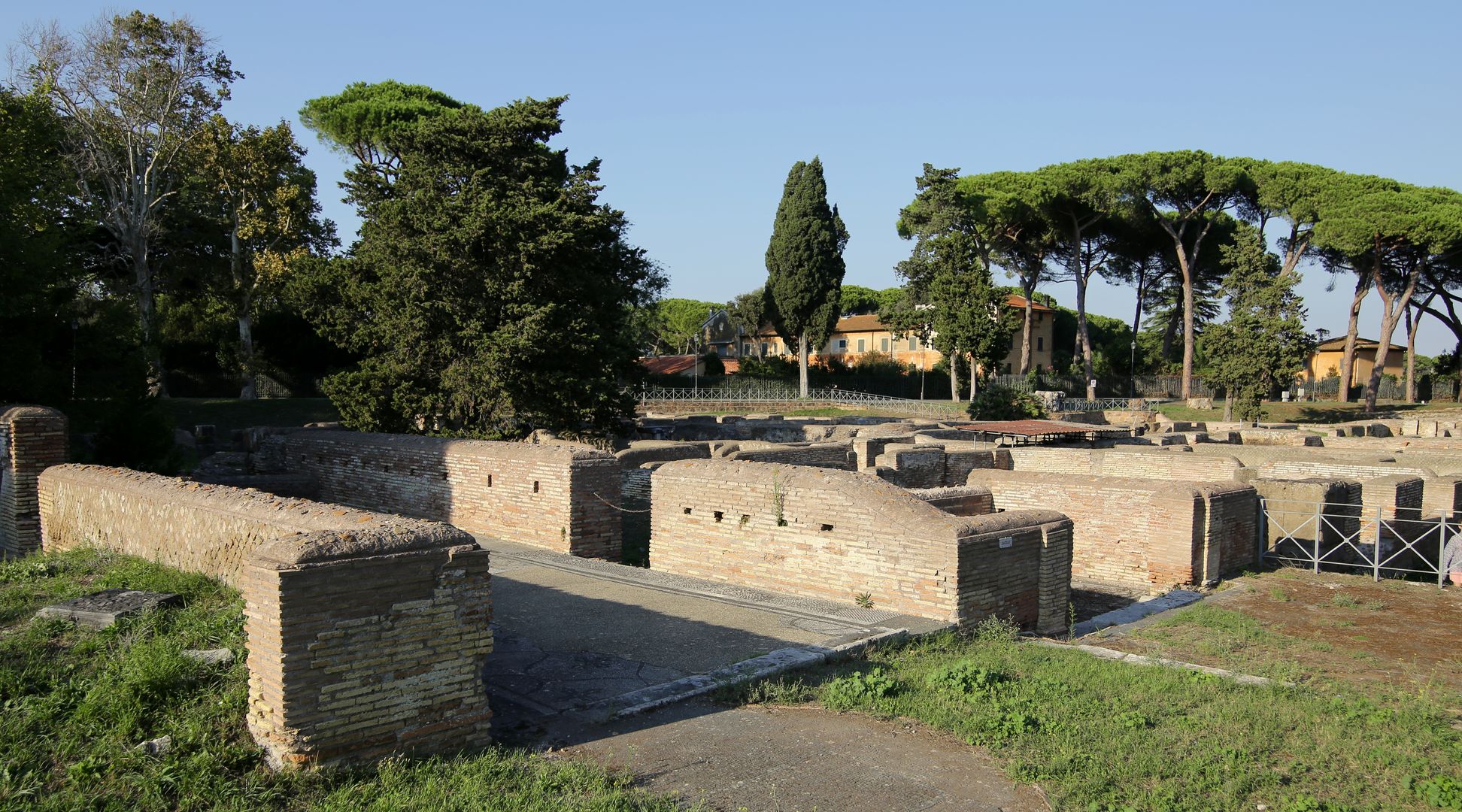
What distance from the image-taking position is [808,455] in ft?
42.2

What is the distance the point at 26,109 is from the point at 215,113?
527cm

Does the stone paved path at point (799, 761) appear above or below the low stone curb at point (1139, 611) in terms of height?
above

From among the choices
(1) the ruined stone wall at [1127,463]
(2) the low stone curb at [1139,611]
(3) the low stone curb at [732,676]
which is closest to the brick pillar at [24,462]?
(3) the low stone curb at [732,676]

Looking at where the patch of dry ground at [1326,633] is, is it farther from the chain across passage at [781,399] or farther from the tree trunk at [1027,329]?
the tree trunk at [1027,329]

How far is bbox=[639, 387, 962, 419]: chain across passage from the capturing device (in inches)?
1475

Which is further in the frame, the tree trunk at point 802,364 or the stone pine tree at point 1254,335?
the tree trunk at point 802,364

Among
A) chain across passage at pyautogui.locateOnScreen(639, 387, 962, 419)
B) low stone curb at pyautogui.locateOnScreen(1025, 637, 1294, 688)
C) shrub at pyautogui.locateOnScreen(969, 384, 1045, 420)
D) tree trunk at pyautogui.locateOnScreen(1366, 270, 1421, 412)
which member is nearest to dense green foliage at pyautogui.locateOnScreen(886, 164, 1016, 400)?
chain across passage at pyautogui.locateOnScreen(639, 387, 962, 419)

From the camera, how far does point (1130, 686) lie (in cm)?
583

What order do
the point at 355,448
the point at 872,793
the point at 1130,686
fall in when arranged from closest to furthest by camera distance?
1. the point at 872,793
2. the point at 1130,686
3. the point at 355,448

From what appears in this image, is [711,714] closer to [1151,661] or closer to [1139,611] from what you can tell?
[1151,661]

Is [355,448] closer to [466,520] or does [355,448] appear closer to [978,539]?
[466,520]

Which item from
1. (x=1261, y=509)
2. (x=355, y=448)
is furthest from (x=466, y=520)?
(x=1261, y=509)

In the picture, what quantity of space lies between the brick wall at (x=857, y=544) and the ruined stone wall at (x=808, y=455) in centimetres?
306

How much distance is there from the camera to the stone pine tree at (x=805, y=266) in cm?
4241
